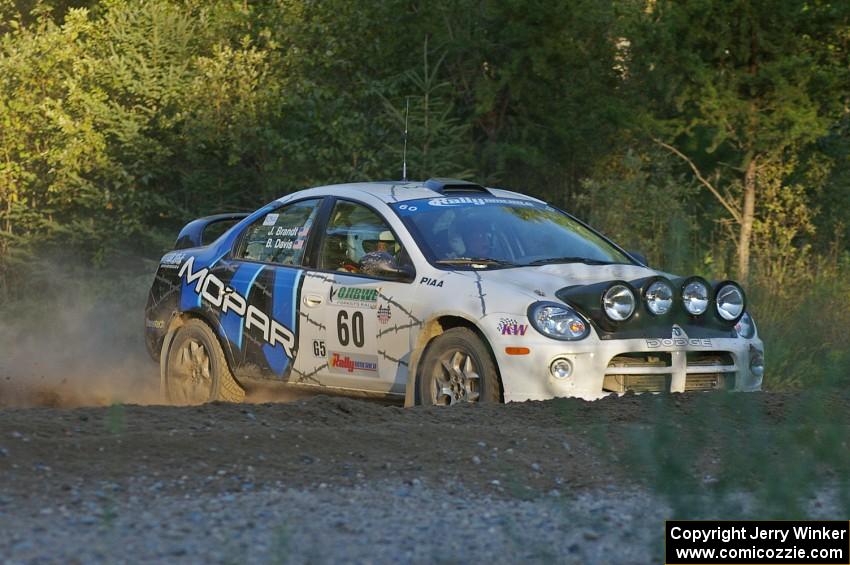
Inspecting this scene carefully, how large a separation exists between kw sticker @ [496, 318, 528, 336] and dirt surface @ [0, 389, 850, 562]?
0.44m

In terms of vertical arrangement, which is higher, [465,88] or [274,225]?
[465,88]

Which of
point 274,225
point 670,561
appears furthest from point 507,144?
point 670,561

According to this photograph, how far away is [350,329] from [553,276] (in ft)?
4.21

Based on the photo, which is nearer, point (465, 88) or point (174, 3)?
point (465, 88)

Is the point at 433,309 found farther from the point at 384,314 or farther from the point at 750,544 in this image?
the point at 750,544

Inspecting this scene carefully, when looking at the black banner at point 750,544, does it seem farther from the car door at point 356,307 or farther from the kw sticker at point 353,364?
the kw sticker at point 353,364

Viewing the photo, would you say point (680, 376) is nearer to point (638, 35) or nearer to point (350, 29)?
point (638, 35)

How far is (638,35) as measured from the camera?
685 inches

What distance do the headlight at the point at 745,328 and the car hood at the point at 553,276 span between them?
580mm

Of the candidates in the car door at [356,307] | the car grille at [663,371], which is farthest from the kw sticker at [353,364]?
the car grille at [663,371]

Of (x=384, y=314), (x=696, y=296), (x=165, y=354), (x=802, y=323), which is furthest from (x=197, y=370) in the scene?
(x=802, y=323)

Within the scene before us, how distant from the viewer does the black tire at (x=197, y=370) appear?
30.4 ft

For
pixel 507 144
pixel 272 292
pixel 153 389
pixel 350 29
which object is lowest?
pixel 153 389

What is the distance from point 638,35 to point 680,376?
1028cm
